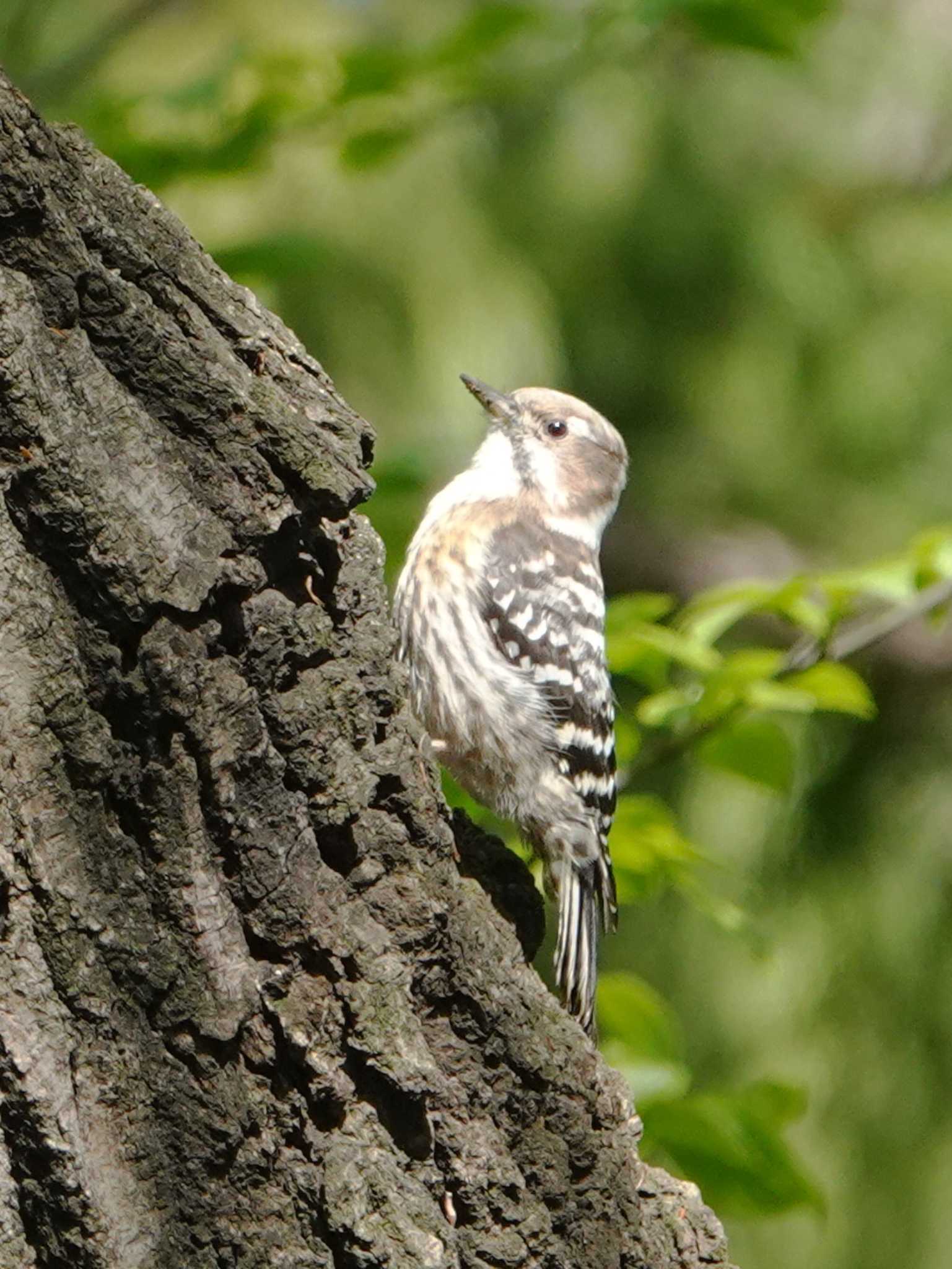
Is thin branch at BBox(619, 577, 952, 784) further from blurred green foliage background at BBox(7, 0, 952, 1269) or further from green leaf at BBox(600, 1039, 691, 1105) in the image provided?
green leaf at BBox(600, 1039, 691, 1105)

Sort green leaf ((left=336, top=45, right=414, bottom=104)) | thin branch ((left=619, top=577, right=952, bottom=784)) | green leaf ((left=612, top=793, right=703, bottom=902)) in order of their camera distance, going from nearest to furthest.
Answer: green leaf ((left=612, top=793, right=703, bottom=902)), thin branch ((left=619, top=577, right=952, bottom=784)), green leaf ((left=336, top=45, right=414, bottom=104))

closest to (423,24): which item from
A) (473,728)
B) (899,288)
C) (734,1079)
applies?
(899,288)

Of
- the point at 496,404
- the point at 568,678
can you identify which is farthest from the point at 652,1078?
the point at 496,404

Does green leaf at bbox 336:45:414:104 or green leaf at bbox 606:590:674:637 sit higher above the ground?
green leaf at bbox 336:45:414:104

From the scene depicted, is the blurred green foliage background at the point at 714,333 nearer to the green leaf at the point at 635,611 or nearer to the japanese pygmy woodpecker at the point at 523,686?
the japanese pygmy woodpecker at the point at 523,686

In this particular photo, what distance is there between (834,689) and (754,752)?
0.88 feet

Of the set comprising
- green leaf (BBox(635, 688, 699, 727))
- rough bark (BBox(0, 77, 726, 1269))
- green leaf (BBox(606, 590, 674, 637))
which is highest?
green leaf (BBox(606, 590, 674, 637))

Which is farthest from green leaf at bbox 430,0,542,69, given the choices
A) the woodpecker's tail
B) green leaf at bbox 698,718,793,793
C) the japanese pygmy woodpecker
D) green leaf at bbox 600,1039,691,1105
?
green leaf at bbox 600,1039,691,1105

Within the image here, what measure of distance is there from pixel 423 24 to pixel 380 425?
6.48 feet

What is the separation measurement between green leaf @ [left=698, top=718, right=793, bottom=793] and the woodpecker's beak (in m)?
1.92

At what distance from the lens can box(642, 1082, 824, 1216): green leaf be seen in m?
3.16

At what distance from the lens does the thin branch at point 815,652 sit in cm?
366

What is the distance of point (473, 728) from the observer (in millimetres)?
4156

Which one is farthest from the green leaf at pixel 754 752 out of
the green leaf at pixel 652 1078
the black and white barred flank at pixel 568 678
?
the green leaf at pixel 652 1078
